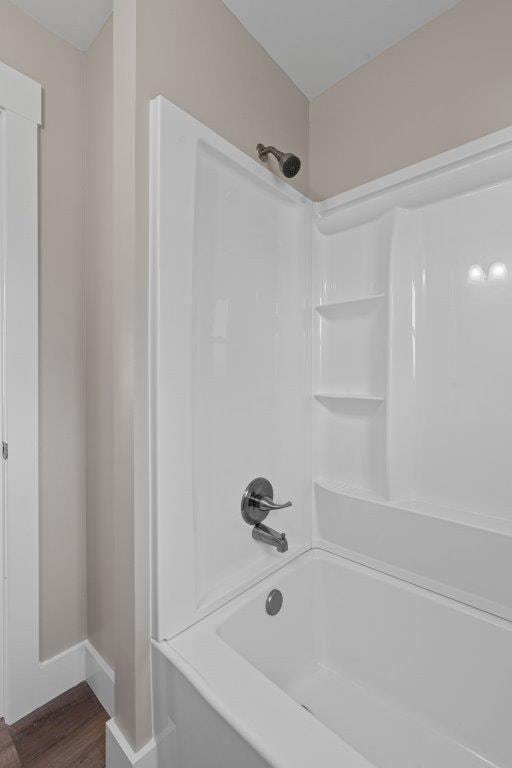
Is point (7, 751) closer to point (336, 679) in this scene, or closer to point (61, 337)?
point (336, 679)

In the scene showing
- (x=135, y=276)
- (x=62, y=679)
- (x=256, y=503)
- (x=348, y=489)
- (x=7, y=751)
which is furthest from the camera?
(x=348, y=489)

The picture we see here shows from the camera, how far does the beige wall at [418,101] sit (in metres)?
1.21

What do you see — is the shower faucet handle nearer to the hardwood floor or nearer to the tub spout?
the tub spout

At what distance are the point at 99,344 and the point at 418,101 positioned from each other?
1469mm

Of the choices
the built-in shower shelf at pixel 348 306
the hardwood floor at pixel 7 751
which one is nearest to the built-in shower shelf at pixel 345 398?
the built-in shower shelf at pixel 348 306

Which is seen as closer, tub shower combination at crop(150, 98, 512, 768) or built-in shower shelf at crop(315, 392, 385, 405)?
tub shower combination at crop(150, 98, 512, 768)

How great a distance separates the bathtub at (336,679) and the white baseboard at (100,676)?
0.44 meters

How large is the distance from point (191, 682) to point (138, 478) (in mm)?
490

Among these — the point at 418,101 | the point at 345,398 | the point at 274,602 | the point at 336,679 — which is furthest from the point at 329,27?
the point at 336,679

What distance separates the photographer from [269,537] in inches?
51.7

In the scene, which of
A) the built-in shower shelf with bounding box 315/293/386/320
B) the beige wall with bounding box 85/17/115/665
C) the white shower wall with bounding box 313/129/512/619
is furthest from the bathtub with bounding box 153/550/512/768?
the built-in shower shelf with bounding box 315/293/386/320

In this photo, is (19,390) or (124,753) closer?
(124,753)

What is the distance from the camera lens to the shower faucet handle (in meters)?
1.30

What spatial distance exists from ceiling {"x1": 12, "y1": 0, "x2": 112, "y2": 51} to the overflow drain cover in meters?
2.11
